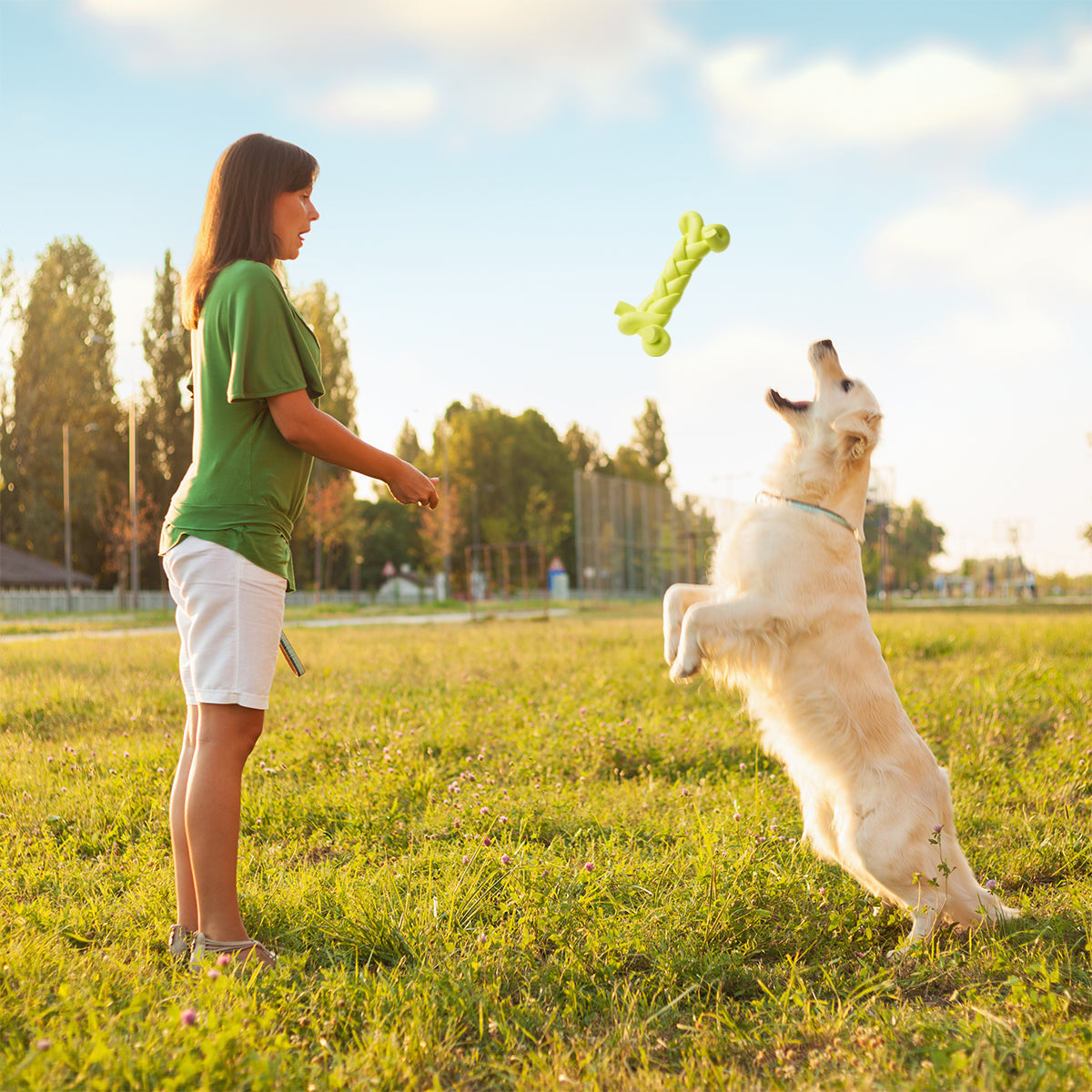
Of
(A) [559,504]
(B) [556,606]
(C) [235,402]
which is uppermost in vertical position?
(A) [559,504]

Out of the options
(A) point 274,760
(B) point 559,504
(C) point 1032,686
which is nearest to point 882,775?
(A) point 274,760

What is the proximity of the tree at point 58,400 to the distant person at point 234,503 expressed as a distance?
42035 mm

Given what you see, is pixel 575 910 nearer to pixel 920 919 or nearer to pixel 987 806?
pixel 920 919

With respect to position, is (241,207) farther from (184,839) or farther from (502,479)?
(502,479)

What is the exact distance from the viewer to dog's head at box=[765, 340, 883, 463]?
134 inches

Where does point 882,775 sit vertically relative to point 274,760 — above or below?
above

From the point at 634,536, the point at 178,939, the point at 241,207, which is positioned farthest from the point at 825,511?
the point at 634,536

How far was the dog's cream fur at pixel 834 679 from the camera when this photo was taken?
300cm

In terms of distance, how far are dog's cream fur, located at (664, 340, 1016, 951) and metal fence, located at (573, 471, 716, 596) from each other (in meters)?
30.5

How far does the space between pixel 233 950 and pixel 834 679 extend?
2162 millimetres

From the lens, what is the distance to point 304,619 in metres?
23.4

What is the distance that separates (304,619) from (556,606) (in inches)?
436

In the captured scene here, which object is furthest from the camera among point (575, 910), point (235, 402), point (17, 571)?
point (17, 571)

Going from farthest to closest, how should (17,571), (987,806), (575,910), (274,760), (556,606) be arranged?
(17,571) < (556,606) < (274,760) < (987,806) < (575,910)
